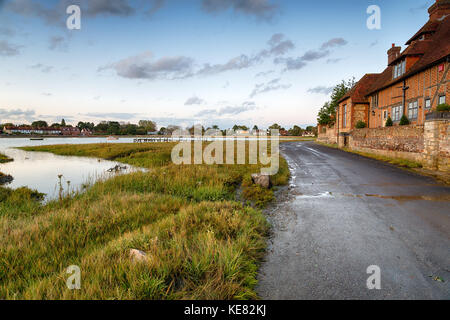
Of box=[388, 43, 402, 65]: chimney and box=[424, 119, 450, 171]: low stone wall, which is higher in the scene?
box=[388, 43, 402, 65]: chimney

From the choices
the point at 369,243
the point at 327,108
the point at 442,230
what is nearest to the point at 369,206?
the point at 442,230

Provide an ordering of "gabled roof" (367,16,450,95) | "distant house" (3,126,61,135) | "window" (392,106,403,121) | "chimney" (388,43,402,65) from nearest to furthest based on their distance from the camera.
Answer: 1. "gabled roof" (367,16,450,95)
2. "window" (392,106,403,121)
3. "chimney" (388,43,402,65)
4. "distant house" (3,126,61,135)

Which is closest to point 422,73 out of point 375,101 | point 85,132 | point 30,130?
point 375,101

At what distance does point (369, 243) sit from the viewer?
4602 millimetres

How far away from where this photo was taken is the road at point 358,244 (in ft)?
10.6

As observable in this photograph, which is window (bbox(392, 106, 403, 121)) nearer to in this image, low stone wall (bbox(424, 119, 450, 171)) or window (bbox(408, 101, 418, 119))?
window (bbox(408, 101, 418, 119))

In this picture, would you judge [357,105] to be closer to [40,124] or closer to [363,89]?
[363,89]

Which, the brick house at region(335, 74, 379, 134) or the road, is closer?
the road

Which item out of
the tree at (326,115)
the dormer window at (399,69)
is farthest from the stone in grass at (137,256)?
the tree at (326,115)

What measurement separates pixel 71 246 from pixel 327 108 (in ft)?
184

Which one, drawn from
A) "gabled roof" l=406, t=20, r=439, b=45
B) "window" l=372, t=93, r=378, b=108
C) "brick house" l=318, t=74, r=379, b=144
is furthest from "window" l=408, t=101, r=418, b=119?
"brick house" l=318, t=74, r=379, b=144

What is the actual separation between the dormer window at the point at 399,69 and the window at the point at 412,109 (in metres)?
3.67

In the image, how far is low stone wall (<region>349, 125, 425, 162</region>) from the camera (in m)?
14.5

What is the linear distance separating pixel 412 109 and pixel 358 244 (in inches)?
957
